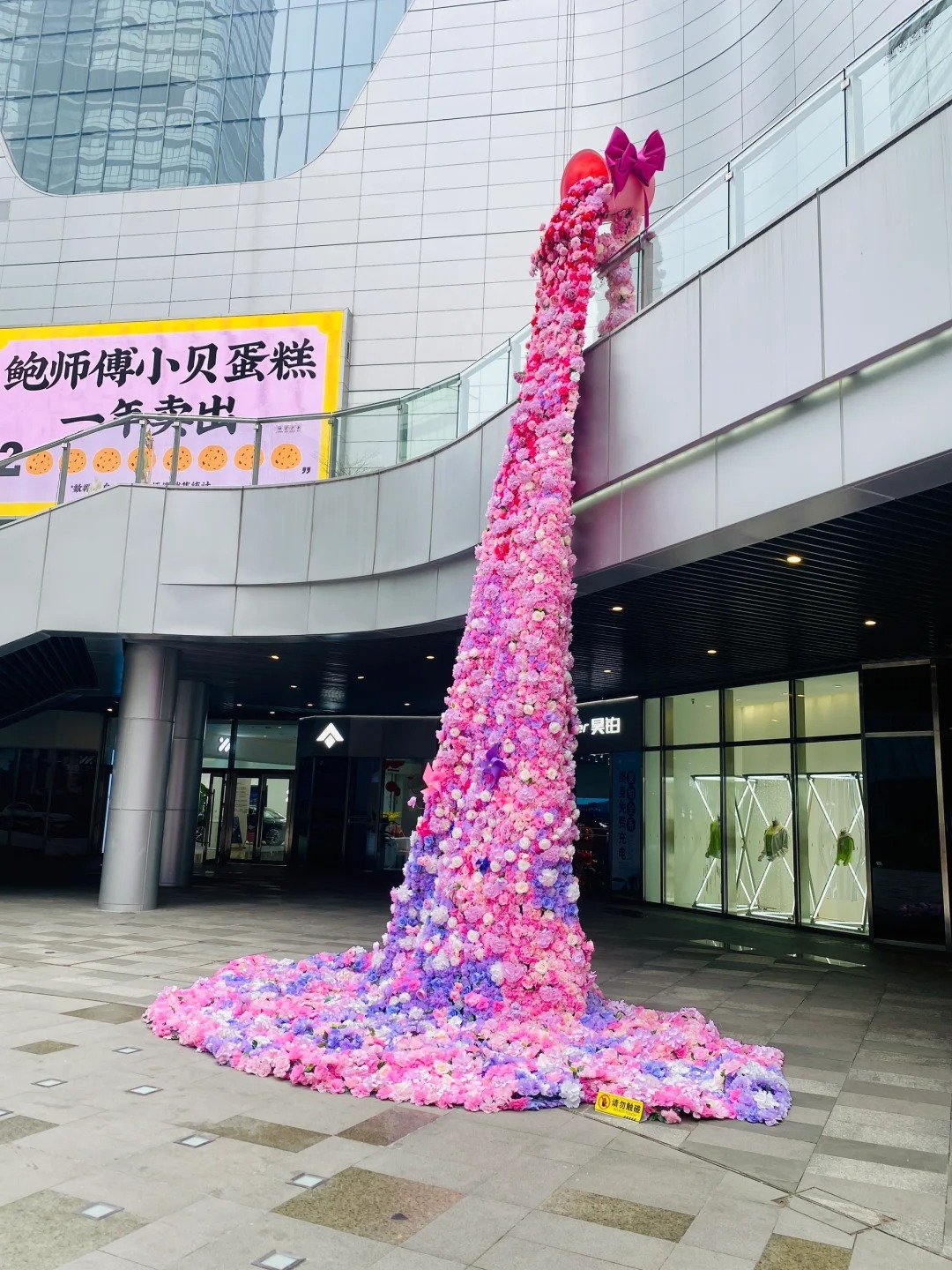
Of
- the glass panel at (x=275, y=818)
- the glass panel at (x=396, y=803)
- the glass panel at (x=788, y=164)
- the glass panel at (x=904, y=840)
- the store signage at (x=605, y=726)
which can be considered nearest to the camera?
the glass panel at (x=788, y=164)

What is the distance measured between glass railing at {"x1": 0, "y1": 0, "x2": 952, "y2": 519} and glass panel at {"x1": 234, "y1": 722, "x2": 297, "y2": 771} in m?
10.7

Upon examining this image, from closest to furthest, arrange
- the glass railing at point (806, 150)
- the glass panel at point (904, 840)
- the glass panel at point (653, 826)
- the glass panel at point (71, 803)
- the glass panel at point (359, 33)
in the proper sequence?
1. the glass railing at point (806, 150)
2. the glass panel at point (904, 840)
3. the glass panel at point (653, 826)
4. the glass panel at point (359, 33)
5. the glass panel at point (71, 803)

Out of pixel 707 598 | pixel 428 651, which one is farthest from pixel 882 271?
pixel 428 651

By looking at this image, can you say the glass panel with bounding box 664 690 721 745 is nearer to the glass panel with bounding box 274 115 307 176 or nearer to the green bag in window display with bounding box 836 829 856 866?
the green bag in window display with bounding box 836 829 856 866

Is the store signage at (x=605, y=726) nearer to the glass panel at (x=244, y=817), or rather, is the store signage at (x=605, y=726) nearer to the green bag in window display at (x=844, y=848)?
the green bag in window display at (x=844, y=848)

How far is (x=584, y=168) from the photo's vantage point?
8367mm

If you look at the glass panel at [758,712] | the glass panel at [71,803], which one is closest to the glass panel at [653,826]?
the glass panel at [758,712]

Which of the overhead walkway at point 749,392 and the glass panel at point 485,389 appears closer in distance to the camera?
the overhead walkway at point 749,392

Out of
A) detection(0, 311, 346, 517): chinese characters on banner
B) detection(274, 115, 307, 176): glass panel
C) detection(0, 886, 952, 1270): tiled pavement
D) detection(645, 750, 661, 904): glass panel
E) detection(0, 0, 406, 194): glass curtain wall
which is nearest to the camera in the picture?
detection(0, 886, 952, 1270): tiled pavement

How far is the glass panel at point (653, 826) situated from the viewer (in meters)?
17.0

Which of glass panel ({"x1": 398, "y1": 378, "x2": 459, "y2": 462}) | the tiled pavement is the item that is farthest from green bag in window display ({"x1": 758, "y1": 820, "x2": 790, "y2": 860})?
glass panel ({"x1": 398, "y1": 378, "x2": 459, "y2": 462})

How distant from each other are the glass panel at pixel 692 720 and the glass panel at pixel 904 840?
3.33m

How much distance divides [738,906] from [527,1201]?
12.0 m

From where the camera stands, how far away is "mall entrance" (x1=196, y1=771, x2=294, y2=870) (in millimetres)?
24500
